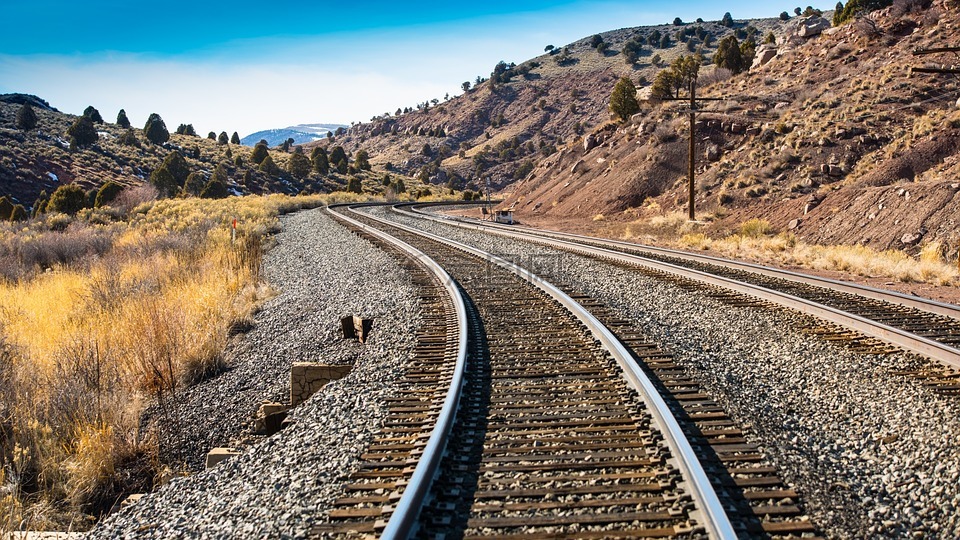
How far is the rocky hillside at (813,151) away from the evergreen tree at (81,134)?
50257 millimetres

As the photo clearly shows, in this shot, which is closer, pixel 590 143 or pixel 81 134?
pixel 590 143

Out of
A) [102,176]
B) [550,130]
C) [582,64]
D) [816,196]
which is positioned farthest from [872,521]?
[582,64]

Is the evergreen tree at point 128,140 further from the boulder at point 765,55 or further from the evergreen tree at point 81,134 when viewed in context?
the boulder at point 765,55

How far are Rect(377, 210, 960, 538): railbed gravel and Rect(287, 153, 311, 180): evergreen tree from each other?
7755cm

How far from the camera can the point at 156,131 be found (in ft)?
279

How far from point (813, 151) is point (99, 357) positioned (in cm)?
2837

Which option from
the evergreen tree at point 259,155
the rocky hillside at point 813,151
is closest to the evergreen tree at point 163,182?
the rocky hillside at point 813,151

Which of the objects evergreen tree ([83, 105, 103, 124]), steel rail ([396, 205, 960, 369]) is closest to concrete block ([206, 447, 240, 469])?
steel rail ([396, 205, 960, 369])

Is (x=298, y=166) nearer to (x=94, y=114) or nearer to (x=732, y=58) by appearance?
(x=94, y=114)

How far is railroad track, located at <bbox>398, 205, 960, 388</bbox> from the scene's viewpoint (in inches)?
287

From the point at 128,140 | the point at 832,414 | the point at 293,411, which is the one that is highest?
the point at 128,140

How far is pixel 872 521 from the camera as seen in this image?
411 centimetres

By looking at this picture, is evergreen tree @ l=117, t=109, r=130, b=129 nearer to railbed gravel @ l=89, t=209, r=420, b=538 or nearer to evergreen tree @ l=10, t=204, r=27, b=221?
evergreen tree @ l=10, t=204, r=27, b=221

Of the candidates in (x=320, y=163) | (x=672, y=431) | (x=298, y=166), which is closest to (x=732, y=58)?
(x=298, y=166)
